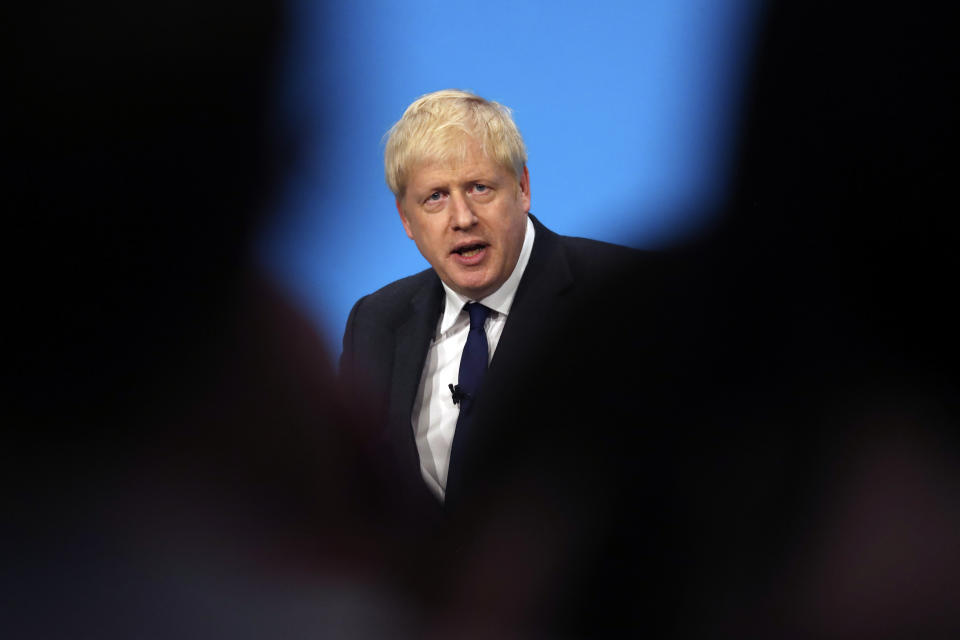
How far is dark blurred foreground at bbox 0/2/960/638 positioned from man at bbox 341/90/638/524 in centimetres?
4

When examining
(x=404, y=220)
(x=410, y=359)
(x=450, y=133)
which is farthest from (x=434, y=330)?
(x=450, y=133)

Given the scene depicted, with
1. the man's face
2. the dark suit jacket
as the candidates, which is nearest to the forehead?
the man's face

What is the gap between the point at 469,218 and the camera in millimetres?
1057

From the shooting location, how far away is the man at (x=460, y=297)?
1072mm

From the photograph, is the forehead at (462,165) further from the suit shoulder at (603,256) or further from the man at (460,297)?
the suit shoulder at (603,256)

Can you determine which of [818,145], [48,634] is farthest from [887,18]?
[48,634]

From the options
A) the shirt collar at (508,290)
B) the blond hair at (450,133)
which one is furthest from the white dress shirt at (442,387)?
the blond hair at (450,133)

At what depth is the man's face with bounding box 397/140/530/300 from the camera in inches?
41.8

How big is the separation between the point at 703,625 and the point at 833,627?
168mm

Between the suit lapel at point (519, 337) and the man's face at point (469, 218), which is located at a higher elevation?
the man's face at point (469, 218)

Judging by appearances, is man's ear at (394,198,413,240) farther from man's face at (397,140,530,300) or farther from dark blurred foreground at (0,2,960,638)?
dark blurred foreground at (0,2,960,638)

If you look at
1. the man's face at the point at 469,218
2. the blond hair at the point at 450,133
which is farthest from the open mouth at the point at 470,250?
the blond hair at the point at 450,133

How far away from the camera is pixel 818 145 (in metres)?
1.09

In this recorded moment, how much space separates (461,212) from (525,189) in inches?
4.2
